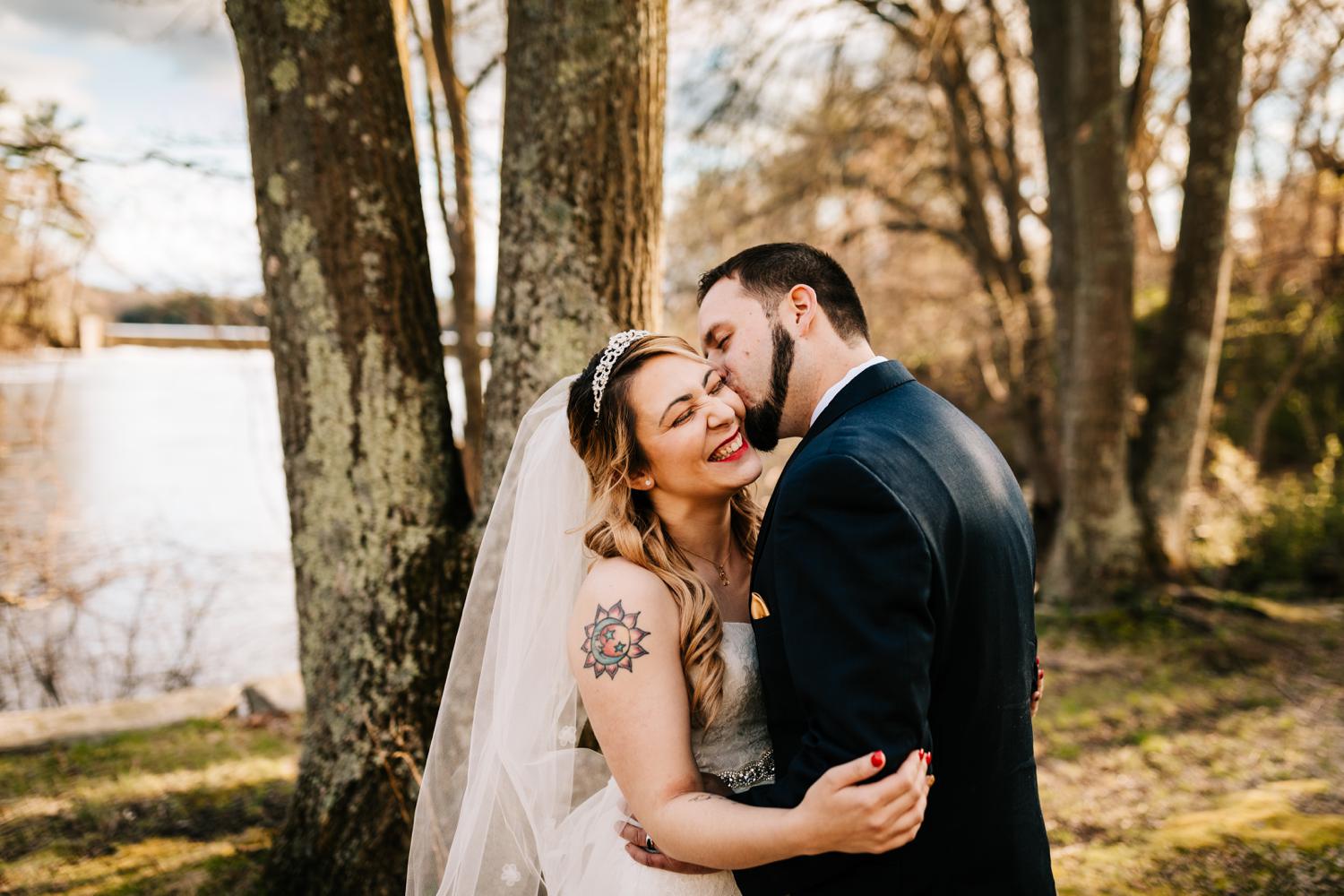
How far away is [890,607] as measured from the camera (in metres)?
1.62

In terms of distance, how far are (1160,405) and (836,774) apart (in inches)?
294

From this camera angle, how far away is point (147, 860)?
3799mm

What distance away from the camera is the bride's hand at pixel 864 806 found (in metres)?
1.55

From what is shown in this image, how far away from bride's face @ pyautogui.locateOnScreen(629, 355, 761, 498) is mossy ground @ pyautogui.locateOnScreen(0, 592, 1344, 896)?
7.51 feet

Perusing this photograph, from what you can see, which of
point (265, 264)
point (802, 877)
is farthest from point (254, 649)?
point (802, 877)

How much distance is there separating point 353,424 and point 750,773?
1.83 metres

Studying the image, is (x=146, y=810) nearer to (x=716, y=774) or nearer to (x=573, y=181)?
(x=716, y=774)

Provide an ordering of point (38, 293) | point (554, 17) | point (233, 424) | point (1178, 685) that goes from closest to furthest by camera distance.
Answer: point (554, 17), point (38, 293), point (1178, 685), point (233, 424)

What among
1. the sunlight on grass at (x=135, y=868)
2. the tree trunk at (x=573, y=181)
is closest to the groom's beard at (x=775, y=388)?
the tree trunk at (x=573, y=181)

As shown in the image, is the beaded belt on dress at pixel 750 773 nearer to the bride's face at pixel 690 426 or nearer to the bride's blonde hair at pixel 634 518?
the bride's blonde hair at pixel 634 518

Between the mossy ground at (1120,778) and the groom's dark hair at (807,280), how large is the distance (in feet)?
7.87

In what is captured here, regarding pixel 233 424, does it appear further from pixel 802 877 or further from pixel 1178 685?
pixel 802 877

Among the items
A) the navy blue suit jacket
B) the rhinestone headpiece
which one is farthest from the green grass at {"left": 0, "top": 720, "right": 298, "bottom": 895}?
the navy blue suit jacket

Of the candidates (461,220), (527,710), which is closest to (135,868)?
(527,710)
